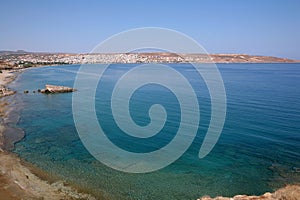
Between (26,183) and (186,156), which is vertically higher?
(186,156)

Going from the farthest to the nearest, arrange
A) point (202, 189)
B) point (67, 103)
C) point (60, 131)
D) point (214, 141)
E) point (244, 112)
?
point (67, 103), point (244, 112), point (60, 131), point (214, 141), point (202, 189)

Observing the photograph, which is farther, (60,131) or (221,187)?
(60,131)

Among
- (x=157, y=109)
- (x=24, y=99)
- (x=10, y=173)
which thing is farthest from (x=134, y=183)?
(x=24, y=99)

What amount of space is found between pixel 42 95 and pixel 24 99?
4972 mm

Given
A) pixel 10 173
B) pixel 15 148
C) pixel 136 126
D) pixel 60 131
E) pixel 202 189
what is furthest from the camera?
pixel 136 126

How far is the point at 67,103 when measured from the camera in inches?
1592

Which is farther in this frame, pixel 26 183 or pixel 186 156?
pixel 186 156

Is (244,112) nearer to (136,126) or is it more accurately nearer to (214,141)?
(214,141)

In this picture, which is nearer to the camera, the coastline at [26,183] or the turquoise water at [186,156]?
the coastline at [26,183]

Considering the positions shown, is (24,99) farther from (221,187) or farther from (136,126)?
(221,187)

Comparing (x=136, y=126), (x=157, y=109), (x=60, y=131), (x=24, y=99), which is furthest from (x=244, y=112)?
(x=24, y=99)

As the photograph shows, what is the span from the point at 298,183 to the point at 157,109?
21.2m

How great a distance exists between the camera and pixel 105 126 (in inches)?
1054

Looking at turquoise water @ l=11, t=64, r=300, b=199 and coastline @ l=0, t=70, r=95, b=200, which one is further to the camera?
turquoise water @ l=11, t=64, r=300, b=199
